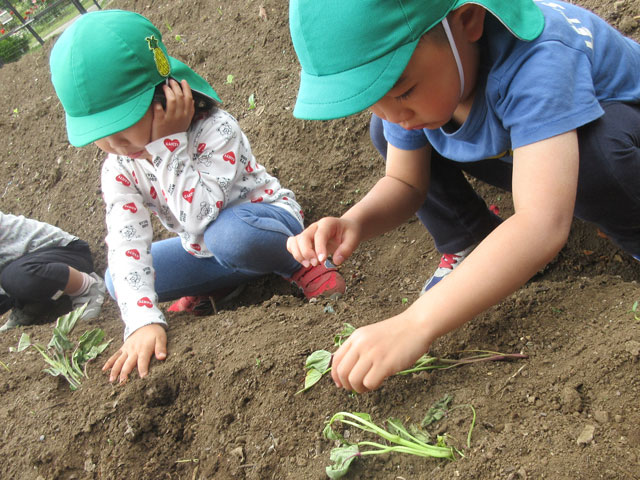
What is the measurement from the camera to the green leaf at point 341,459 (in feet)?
3.77

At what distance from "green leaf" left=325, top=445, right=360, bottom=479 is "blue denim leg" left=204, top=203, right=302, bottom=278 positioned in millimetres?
1092

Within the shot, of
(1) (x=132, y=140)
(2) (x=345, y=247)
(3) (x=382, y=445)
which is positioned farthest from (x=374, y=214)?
(1) (x=132, y=140)

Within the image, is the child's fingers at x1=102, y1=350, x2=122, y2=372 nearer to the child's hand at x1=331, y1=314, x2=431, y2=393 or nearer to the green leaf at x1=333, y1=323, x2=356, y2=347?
the green leaf at x1=333, y1=323, x2=356, y2=347

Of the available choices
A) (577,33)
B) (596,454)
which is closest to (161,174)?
(577,33)

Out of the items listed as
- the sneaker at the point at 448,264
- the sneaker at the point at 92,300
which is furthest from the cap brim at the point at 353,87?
the sneaker at the point at 92,300

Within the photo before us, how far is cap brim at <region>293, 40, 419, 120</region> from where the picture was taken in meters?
1.05

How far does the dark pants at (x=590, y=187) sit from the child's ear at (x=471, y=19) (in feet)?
1.20

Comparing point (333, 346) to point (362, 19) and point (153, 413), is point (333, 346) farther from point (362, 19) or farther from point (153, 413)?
point (362, 19)

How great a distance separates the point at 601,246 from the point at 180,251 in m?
1.83

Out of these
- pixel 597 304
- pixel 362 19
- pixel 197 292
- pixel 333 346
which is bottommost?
pixel 197 292

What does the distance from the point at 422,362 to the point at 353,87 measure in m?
0.74

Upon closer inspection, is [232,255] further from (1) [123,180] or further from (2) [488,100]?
(2) [488,100]

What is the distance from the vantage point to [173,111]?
1943 millimetres

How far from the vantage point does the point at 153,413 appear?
5.36 feet
